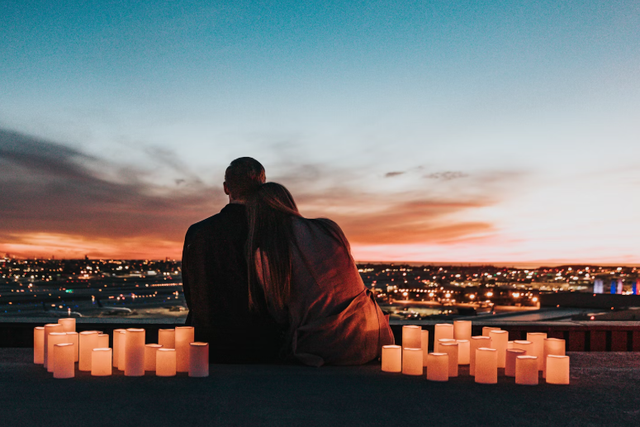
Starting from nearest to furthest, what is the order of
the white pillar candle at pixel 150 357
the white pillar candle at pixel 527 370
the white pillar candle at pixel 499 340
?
the white pillar candle at pixel 527 370, the white pillar candle at pixel 150 357, the white pillar candle at pixel 499 340

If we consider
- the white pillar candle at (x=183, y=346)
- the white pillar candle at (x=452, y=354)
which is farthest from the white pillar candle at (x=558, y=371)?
the white pillar candle at (x=183, y=346)

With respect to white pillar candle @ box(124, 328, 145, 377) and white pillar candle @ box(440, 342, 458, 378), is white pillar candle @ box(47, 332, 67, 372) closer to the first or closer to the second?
white pillar candle @ box(124, 328, 145, 377)

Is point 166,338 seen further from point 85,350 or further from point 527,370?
point 527,370

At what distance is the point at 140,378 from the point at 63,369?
1.50 feet

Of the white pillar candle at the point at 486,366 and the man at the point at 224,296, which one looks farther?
the man at the point at 224,296

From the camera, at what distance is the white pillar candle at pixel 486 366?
130 inches

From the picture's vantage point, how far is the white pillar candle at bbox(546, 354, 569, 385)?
3.29 meters

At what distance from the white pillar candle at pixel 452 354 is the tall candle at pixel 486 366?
7.1 inches

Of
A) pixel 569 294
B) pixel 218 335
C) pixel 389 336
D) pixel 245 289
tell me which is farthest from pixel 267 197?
pixel 569 294

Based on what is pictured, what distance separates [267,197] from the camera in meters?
4.00

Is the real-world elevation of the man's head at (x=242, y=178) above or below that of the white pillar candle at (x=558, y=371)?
above

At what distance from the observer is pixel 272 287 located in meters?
3.90

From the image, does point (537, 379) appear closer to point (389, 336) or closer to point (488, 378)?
point (488, 378)

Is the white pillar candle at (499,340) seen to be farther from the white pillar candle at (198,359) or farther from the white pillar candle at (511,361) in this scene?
the white pillar candle at (198,359)
